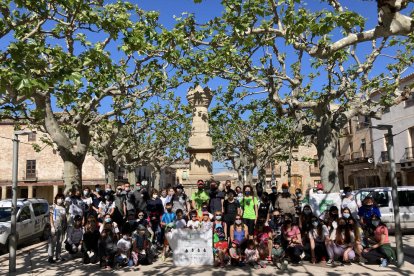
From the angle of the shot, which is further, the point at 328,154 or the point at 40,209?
the point at 40,209

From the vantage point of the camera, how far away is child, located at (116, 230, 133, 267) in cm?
912

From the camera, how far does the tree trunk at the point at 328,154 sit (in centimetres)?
1216

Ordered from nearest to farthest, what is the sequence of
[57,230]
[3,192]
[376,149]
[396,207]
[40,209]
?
1. [396,207]
2. [57,230]
3. [40,209]
4. [376,149]
5. [3,192]

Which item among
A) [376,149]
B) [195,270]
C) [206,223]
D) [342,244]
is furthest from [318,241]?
[376,149]

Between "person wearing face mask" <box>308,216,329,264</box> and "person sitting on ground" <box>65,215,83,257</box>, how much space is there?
5.88 m

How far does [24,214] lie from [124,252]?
5.59 metres

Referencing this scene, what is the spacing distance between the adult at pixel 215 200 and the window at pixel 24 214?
259 inches

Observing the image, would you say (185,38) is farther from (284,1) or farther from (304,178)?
(304,178)

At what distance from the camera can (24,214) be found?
1292 cm

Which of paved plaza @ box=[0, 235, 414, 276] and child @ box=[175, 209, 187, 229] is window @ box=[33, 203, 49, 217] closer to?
paved plaza @ box=[0, 235, 414, 276]

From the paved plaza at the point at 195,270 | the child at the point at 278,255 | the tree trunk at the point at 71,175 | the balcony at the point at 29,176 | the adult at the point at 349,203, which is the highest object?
the balcony at the point at 29,176

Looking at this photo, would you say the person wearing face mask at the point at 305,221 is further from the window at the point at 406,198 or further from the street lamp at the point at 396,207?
the window at the point at 406,198

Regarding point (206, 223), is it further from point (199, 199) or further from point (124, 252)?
point (124, 252)

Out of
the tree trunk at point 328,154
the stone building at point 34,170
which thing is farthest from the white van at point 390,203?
the stone building at point 34,170
